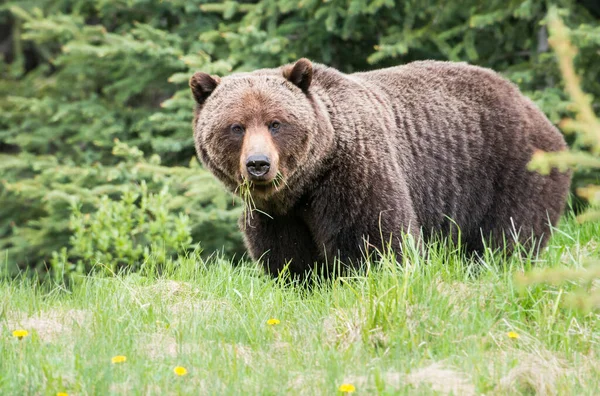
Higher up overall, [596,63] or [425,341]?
[596,63]

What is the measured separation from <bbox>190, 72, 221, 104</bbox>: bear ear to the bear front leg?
0.88 m

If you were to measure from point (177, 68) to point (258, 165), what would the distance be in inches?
189

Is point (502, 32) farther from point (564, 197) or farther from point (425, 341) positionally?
point (425, 341)

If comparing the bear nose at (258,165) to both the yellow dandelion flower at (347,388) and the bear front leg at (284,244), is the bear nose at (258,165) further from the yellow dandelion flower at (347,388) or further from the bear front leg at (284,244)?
the yellow dandelion flower at (347,388)

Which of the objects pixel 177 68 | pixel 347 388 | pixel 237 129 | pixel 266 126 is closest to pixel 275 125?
pixel 266 126

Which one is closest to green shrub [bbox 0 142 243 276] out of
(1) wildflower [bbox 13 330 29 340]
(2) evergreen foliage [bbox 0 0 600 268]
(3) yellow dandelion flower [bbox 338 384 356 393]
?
(2) evergreen foliage [bbox 0 0 600 268]

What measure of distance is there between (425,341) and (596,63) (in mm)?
5121

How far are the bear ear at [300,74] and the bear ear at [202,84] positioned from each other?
0.50 meters

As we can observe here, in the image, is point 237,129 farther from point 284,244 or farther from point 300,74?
point 284,244

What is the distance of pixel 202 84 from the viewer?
18.5 feet

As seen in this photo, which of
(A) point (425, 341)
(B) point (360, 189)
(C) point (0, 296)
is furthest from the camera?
(B) point (360, 189)

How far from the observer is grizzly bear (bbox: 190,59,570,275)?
17.3 feet

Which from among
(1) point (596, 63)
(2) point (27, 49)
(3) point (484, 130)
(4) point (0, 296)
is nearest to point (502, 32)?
(1) point (596, 63)

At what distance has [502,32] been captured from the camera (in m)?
8.96
